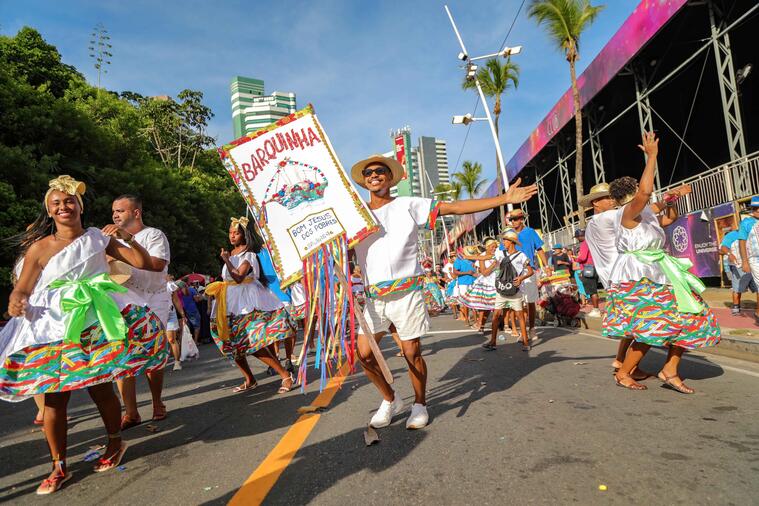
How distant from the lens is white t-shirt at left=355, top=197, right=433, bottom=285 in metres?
3.42

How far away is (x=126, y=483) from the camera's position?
280cm

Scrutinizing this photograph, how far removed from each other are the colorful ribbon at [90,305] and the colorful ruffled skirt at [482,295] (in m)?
6.81

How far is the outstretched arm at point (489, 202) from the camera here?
3305 mm

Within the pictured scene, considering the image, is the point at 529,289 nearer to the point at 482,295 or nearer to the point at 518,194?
the point at 482,295

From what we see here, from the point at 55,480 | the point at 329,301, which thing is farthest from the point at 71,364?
the point at 329,301

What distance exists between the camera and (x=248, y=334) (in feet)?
16.7

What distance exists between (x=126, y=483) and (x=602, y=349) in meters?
5.50

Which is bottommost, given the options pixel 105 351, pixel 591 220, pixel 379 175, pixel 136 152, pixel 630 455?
pixel 630 455

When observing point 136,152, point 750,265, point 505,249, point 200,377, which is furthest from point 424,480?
point 136,152

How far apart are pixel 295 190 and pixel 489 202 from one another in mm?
1309

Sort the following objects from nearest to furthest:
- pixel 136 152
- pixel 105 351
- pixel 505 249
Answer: pixel 105 351
pixel 505 249
pixel 136 152

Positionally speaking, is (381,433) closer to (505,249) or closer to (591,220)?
(591,220)

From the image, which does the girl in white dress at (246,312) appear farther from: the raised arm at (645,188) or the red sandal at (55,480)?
the raised arm at (645,188)

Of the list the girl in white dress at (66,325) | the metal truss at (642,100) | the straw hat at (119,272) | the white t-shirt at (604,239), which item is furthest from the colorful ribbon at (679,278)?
the metal truss at (642,100)
